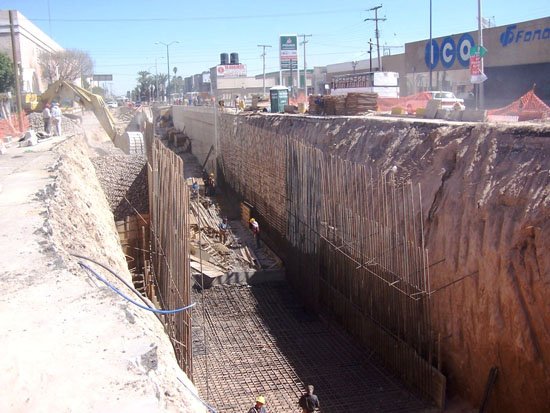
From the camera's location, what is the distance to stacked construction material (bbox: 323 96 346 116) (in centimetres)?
1680

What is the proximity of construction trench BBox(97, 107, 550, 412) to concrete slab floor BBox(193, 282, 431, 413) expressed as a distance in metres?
0.03

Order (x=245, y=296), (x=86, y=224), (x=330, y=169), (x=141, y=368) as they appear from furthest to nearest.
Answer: (x=245, y=296)
(x=330, y=169)
(x=86, y=224)
(x=141, y=368)

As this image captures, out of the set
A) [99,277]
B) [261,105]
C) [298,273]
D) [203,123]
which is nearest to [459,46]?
[261,105]

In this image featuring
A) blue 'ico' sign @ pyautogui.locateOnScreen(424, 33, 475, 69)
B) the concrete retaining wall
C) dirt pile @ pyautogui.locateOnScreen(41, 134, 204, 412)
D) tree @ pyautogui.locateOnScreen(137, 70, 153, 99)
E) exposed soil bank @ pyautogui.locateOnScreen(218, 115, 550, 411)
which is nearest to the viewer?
dirt pile @ pyautogui.locateOnScreen(41, 134, 204, 412)

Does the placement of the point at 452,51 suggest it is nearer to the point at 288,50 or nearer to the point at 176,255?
the point at 288,50

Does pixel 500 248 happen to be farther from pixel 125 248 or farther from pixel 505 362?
pixel 125 248

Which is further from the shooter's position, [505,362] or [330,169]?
[330,169]

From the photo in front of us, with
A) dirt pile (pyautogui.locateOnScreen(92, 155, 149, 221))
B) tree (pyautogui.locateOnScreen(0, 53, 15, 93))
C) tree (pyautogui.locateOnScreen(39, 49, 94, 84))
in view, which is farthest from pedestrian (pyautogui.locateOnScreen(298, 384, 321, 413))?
tree (pyautogui.locateOnScreen(39, 49, 94, 84))

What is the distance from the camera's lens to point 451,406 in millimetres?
7238

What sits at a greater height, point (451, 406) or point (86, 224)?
point (86, 224)

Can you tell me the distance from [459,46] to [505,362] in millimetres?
28431

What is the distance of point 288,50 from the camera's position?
49.7 m

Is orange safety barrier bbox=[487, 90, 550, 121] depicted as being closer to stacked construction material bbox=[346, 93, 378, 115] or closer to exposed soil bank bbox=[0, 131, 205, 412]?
stacked construction material bbox=[346, 93, 378, 115]

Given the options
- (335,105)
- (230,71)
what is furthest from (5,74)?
(230,71)
